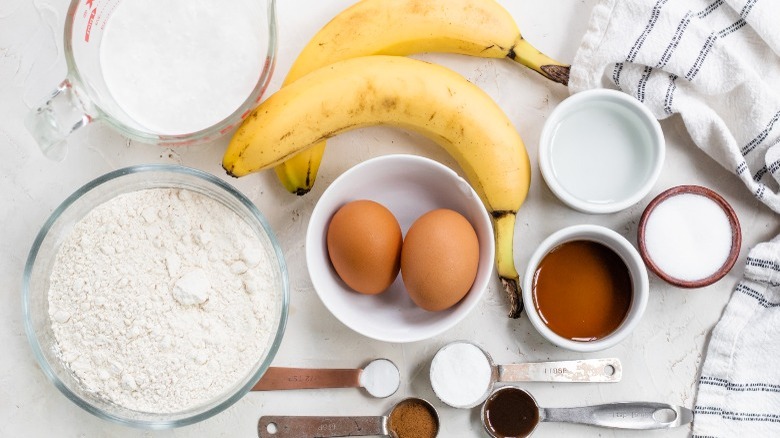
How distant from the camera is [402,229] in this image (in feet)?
4.59

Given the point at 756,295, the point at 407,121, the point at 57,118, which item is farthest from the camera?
the point at 756,295

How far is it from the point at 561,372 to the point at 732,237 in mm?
390

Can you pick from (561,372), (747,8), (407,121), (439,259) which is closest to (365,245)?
(439,259)

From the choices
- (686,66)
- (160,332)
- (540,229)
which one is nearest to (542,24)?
(686,66)

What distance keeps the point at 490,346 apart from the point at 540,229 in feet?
0.78

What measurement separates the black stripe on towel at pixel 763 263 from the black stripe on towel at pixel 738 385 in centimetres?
22

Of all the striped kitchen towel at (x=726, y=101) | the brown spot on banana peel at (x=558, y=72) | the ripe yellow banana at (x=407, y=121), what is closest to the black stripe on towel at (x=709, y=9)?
the striped kitchen towel at (x=726, y=101)

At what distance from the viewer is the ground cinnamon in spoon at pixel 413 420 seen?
1377 mm

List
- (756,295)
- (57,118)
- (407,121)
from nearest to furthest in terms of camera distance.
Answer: (57,118)
(407,121)
(756,295)

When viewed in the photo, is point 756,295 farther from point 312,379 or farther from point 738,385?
point 312,379

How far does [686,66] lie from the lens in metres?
1.36

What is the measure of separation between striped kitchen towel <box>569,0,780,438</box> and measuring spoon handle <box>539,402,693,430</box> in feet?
0.20

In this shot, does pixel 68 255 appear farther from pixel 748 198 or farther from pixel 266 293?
pixel 748 198

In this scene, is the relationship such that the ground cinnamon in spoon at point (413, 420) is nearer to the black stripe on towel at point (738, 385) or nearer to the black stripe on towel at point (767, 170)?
the black stripe on towel at point (738, 385)
